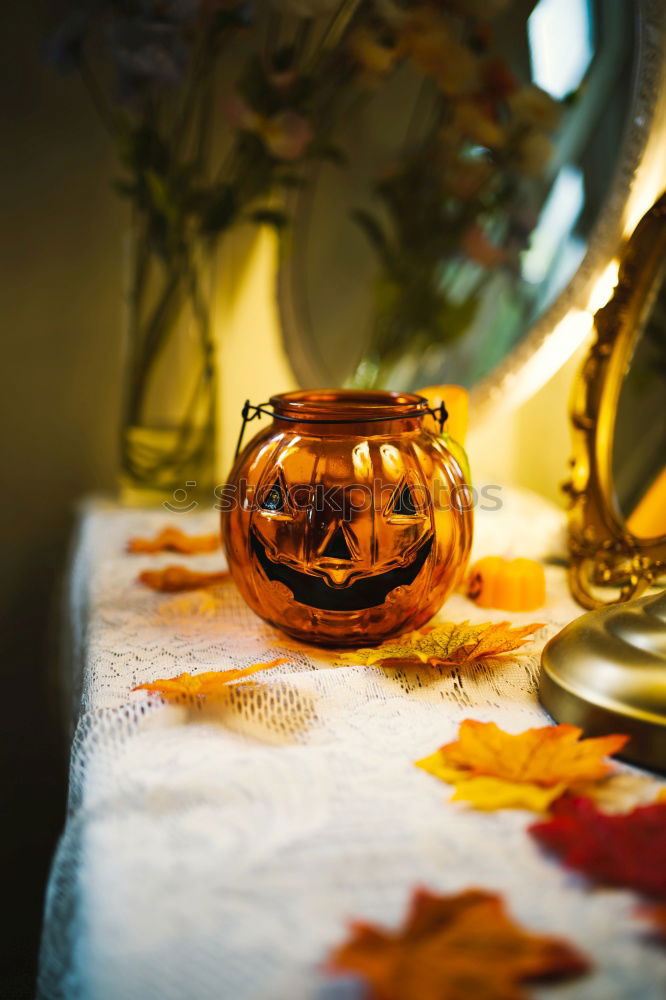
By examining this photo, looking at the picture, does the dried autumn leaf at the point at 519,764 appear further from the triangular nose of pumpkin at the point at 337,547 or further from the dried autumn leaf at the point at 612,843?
the triangular nose of pumpkin at the point at 337,547

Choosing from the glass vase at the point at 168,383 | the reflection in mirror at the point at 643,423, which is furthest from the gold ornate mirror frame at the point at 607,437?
the glass vase at the point at 168,383

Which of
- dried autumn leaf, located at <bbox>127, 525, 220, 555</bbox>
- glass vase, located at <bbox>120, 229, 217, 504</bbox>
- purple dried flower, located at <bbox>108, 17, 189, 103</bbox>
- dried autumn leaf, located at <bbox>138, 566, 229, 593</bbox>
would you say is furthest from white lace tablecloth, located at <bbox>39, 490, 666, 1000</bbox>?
purple dried flower, located at <bbox>108, 17, 189, 103</bbox>

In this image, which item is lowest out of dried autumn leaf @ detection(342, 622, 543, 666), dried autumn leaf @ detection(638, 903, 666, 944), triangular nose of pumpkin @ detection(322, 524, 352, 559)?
dried autumn leaf @ detection(638, 903, 666, 944)

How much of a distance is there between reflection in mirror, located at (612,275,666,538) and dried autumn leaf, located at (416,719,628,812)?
0.29 m

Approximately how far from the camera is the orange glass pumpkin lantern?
0.55 meters

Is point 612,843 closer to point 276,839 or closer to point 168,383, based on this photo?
point 276,839

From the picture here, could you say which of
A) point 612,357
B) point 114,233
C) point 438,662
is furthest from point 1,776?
point 612,357

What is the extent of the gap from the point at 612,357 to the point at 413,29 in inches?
18.4

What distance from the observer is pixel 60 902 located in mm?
378

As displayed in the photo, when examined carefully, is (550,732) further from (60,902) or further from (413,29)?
(413,29)

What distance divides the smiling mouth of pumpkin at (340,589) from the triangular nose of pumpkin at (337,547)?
0.06 ft

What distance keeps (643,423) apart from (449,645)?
0.28 meters

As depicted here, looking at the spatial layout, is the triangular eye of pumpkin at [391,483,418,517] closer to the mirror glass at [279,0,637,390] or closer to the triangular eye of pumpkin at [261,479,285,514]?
the triangular eye of pumpkin at [261,479,285,514]

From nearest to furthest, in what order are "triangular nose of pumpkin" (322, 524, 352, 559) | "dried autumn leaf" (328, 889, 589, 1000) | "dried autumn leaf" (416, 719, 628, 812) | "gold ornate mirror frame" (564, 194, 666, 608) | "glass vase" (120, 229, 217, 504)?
"dried autumn leaf" (328, 889, 589, 1000)
"dried autumn leaf" (416, 719, 628, 812)
"triangular nose of pumpkin" (322, 524, 352, 559)
"gold ornate mirror frame" (564, 194, 666, 608)
"glass vase" (120, 229, 217, 504)
